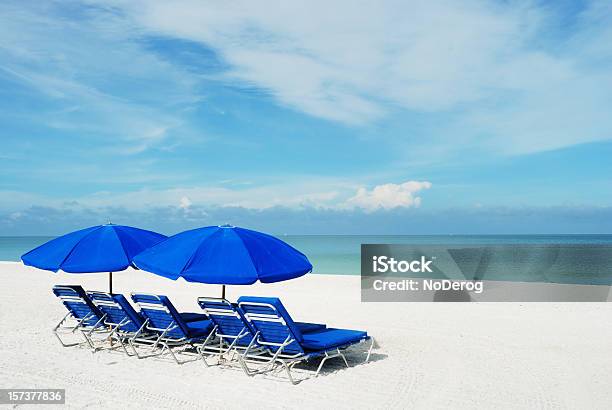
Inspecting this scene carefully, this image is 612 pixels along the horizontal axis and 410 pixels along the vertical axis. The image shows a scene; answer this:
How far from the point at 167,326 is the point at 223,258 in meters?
1.37

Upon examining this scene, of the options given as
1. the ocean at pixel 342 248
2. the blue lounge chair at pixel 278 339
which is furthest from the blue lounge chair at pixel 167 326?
the ocean at pixel 342 248

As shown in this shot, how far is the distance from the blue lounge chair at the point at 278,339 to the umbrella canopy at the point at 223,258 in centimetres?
30

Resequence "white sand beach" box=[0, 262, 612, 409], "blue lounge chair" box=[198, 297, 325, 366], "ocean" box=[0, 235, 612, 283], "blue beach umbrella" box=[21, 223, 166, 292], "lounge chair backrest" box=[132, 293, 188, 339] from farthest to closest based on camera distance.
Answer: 1. "ocean" box=[0, 235, 612, 283]
2. "blue beach umbrella" box=[21, 223, 166, 292]
3. "lounge chair backrest" box=[132, 293, 188, 339]
4. "blue lounge chair" box=[198, 297, 325, 366]
5. "white sand beach" box=[0, 262, 612, 409]

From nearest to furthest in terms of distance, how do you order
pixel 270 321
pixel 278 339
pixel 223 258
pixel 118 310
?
pixel 270 321, pixel 278 339, pixel 223 258, pixel 118 310

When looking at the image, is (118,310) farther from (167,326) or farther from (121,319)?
(167,326)

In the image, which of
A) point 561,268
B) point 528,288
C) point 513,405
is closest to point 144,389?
point 513,405

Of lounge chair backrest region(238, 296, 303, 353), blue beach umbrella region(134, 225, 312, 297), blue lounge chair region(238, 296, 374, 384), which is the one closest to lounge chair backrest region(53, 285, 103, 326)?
blue beach umbrella region(134, 225, 312, 297)

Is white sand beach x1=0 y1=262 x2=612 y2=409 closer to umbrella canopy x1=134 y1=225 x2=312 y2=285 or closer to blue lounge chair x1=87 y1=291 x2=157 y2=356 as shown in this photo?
blue lounge chair x1=87 y1=291 x2=157 y2=356

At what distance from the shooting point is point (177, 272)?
6.68 m

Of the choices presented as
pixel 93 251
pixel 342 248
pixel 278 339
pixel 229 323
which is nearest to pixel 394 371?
pixel 278 339

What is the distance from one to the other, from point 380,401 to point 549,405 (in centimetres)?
150

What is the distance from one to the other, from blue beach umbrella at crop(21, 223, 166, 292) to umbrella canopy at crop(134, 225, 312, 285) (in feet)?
2.20

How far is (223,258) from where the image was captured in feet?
22.5

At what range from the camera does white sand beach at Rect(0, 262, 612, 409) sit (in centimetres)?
581
